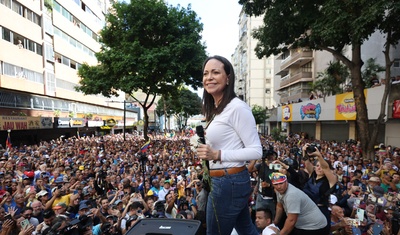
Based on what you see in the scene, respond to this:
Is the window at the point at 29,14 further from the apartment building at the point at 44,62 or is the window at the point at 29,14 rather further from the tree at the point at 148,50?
the tree at the point at 148,50

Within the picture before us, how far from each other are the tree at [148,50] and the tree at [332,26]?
251 inches

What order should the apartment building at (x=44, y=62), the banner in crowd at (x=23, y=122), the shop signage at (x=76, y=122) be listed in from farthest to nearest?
1. the shop signage at (x=76, y=122)
2. the apartment building at (x=44, y=62)
3. the banner in crowd at (x=23, y=122)

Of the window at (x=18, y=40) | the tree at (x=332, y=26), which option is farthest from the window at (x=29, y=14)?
the tree at (x=332, y=26)

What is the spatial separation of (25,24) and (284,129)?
32.5 m

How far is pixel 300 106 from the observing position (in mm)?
29500

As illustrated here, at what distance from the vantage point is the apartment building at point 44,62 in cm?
2343

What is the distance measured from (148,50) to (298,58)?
24.3 metres

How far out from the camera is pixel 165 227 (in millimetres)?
2246

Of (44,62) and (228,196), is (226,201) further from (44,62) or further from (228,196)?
(44,62)

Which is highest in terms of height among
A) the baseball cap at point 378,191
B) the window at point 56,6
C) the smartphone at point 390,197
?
the window at point 56,6

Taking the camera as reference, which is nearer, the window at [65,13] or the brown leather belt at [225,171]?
the brown leather belt at [225,171]

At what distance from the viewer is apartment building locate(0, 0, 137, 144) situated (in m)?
23.4

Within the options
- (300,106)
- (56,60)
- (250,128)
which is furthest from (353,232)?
(56,60)

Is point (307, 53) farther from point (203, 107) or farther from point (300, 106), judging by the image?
point (203, 107)
